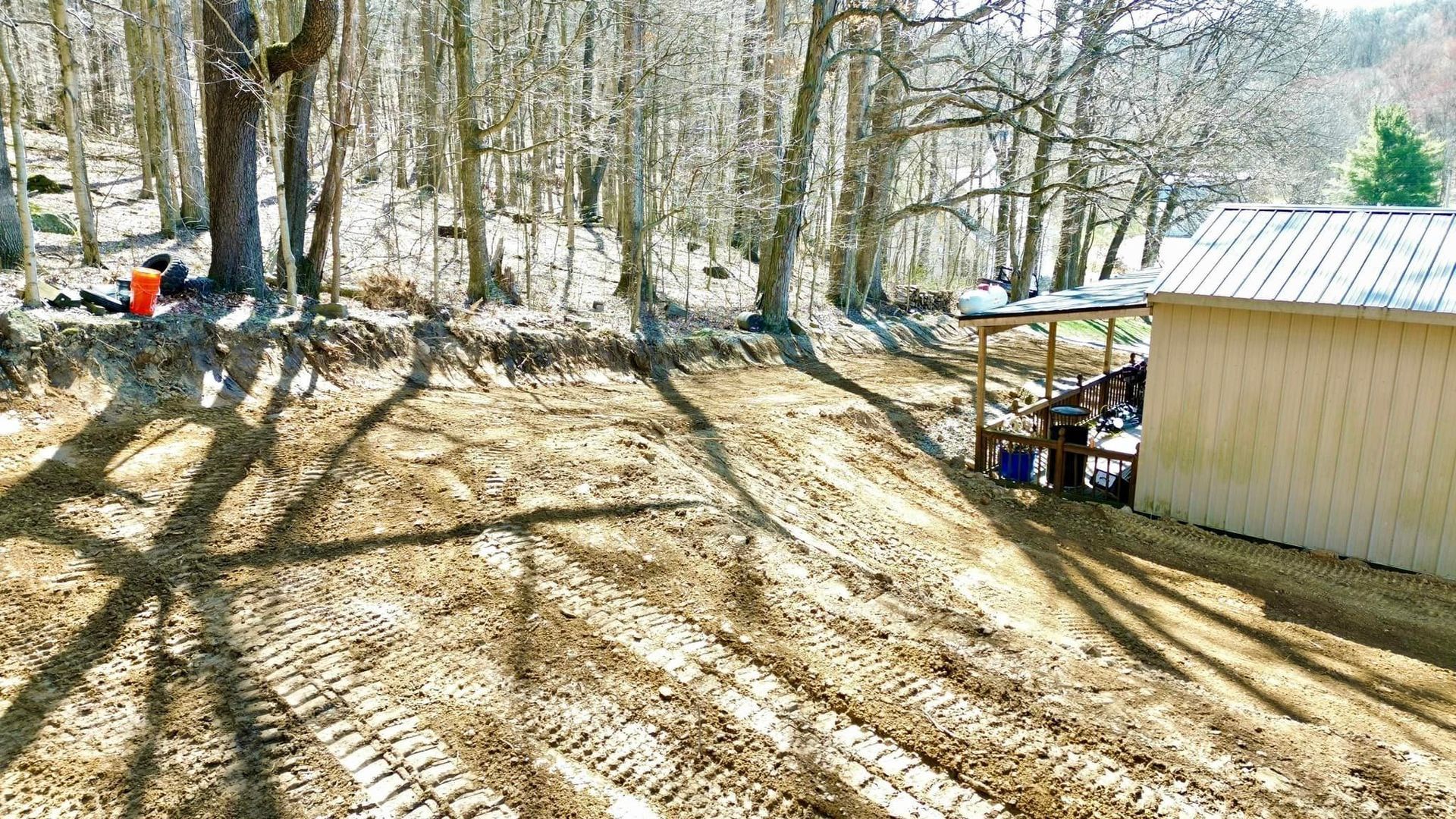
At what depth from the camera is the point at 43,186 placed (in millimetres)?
14195

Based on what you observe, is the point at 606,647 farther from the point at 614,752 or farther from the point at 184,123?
the point at 184,123

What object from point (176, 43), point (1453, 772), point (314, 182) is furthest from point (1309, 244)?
point (314, 182)

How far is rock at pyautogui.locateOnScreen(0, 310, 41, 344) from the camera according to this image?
7.07 m

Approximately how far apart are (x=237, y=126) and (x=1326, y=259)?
11363mm

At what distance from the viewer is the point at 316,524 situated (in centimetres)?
595

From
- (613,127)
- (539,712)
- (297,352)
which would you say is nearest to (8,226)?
(297,352)

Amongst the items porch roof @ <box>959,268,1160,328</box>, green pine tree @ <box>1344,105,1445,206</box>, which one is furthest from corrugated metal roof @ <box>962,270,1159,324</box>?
green pine tree @ <box>1344,105,1445,206</box>

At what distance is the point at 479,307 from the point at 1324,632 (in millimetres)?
9892

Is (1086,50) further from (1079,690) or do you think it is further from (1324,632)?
(1079,690)

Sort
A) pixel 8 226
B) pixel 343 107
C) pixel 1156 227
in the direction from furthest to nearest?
pixel 1156 227, pixel 343 107, pixel 8 226

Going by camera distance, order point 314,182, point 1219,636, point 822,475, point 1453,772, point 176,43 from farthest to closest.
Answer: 1. point 314,182
2. point 176,43
3. point 822,475
4. point 1219,636
5. point 1453,772

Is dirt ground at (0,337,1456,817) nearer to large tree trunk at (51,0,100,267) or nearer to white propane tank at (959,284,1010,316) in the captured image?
large tree trunk at (51,0,100,267)

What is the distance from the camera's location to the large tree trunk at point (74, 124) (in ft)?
25.8

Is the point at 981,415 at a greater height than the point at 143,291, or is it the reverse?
the point at 143,291
